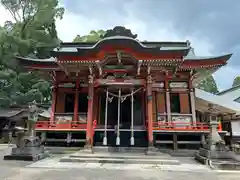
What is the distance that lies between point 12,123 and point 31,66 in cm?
1181

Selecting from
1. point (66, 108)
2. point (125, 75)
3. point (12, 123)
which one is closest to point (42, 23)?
point (12, 123)

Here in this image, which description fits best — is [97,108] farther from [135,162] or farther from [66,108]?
[135,162]

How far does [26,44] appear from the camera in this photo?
877 inches

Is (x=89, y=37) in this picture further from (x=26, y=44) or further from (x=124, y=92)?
(x=124, y=92)

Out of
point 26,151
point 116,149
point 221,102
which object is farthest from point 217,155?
point 221,102

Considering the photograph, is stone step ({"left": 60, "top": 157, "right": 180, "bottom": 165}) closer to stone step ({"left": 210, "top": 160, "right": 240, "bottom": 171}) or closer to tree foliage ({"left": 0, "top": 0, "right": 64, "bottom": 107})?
stone step ({"left": 210, "top": 160, "right": 240, "bottom": 171})

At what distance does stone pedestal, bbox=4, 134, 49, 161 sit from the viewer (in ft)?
24.8

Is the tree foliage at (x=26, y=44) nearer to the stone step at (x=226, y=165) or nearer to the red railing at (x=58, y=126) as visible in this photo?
the red railing at (x=58, y=126)

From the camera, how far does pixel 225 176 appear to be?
5.60 meters

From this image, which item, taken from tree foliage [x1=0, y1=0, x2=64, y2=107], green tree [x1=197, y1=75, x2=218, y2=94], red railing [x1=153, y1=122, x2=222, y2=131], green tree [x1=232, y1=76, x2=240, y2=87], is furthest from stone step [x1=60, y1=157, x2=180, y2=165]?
green tree [x1=232, y1=76, x2=240, y2=87]

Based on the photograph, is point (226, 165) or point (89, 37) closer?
point (226, 165)

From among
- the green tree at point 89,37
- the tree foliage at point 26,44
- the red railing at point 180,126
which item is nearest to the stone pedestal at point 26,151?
the red railing at point 180,126

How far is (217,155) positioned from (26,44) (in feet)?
70.3

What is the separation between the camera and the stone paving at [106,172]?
17.3 feet
